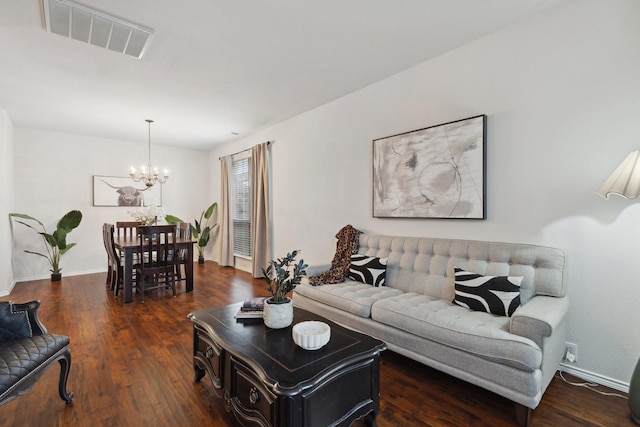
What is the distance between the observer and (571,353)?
225cm

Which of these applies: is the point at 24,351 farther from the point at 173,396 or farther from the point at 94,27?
the point at 94,27

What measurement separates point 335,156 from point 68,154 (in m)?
5.27

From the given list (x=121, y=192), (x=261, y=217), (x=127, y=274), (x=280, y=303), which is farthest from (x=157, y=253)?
(x=280, y=303)

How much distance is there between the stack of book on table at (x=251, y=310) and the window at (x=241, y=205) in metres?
4.00

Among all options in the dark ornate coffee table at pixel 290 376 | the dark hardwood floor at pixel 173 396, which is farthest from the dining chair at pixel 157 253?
the dark ornate coffee table at pixel 290 376

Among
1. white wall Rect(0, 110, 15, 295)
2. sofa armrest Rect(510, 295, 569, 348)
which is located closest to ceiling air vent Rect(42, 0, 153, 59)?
white wall Rect(0, 110, 15, 295)

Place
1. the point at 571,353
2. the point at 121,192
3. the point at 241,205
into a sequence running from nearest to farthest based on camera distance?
the point at 571,353
the point at 121,192
the point at 241,205

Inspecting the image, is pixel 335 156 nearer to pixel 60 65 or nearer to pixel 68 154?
pixel 60 65

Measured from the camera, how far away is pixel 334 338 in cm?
179

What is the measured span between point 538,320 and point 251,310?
1758 mm

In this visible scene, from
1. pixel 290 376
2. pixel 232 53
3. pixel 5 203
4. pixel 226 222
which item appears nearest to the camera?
pixel 290 376

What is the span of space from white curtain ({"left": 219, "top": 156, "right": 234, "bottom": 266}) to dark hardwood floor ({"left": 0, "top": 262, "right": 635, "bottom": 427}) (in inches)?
132

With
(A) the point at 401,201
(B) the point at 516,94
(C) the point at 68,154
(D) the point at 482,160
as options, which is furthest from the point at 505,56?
(C) the point at 68,154

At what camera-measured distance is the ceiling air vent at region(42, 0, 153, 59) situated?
2.21 meters
